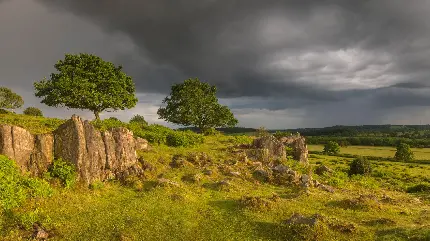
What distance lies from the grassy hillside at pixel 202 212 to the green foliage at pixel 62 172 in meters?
0.84

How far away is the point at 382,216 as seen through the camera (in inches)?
1228

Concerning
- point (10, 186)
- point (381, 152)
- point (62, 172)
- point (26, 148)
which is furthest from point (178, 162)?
point (381, 152)

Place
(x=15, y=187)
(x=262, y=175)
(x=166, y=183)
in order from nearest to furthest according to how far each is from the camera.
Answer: (x=15, y=187) → (x=166, y=183) → (x=262, y=175)

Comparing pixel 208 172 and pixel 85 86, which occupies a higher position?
pixel 85 86

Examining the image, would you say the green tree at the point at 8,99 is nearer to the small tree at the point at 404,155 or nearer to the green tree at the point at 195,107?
the green tree at the point at 195,107

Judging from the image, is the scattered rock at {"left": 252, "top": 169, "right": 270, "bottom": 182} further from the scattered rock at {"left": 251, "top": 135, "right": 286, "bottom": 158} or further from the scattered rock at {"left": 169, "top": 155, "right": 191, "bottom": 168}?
the scattered rock at {"left": 251, "top": 135, "right": 286, "bottom": 158}

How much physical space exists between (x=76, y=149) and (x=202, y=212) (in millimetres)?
15578

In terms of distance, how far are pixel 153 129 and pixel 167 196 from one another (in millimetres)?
28597

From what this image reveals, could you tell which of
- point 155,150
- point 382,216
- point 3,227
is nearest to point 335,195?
point 382,216

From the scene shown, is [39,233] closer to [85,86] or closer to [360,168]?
[85,86]

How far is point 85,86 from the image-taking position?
204 feet

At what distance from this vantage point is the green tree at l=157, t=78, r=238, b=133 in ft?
291

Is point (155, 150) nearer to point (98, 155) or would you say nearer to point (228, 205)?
point (98, 155)

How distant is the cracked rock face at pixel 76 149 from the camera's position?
106ft
